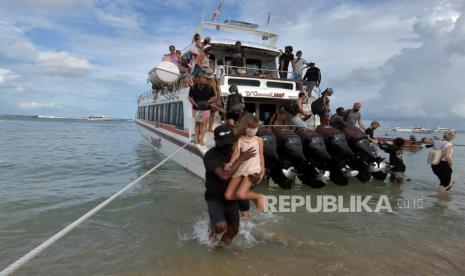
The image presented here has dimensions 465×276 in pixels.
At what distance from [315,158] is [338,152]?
0.63 m

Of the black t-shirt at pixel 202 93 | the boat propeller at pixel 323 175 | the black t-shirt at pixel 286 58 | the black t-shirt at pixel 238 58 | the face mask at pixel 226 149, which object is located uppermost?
the black t-shirt at pixel 286 58

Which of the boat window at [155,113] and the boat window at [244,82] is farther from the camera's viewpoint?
the boat window at [155,113]

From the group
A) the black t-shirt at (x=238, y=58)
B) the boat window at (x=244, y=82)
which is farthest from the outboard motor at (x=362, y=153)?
the black t-shirt at (x=238, y=58)

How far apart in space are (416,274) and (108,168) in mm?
10925

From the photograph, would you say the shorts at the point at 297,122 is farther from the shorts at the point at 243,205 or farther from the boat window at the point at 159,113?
the boat window at the point at 159,113

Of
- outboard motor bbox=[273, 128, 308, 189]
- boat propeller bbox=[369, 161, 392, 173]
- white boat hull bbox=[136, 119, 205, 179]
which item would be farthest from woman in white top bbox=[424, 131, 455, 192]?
white boat hull bbox=[136, 119, 205, 179]

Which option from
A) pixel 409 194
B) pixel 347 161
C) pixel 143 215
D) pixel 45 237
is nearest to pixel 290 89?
pixel 347 161

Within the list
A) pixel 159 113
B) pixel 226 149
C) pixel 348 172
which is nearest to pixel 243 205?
pixel 226 149

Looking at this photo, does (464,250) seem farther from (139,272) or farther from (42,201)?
(42,201)

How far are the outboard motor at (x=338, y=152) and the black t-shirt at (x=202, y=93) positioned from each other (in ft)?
9.42

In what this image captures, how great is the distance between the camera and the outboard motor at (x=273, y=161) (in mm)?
7648

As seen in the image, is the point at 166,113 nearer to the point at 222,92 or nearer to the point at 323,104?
the point at 222,92

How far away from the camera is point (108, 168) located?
502 inches

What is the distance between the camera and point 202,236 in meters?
5.30
